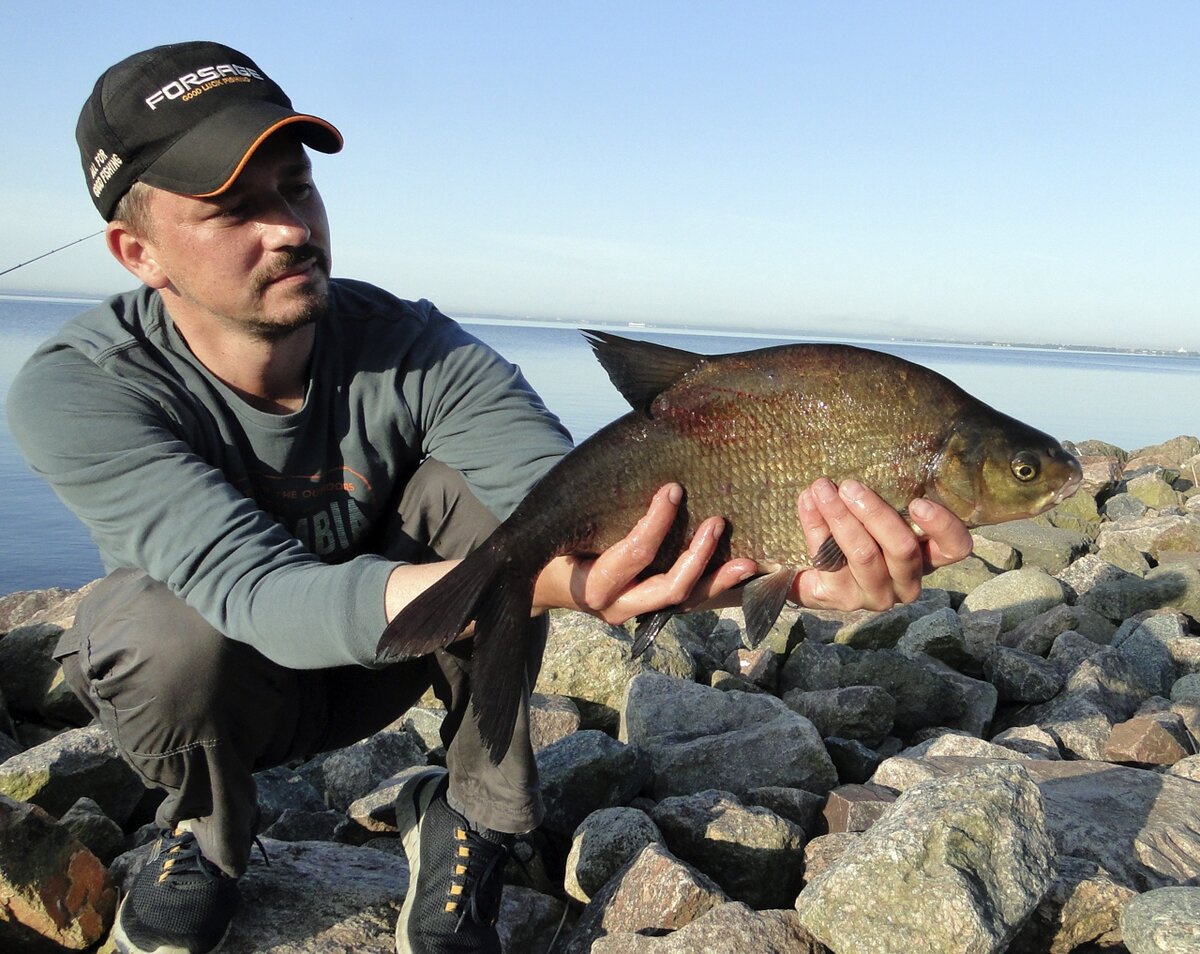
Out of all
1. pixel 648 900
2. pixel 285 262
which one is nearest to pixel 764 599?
pixel 648 900

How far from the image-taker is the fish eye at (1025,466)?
287 centimetres

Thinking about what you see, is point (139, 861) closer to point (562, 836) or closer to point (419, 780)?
point (419, 780)

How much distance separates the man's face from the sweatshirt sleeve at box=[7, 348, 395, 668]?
37 centimetres

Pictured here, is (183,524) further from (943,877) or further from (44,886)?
(943,877)

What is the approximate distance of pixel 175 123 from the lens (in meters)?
3.03

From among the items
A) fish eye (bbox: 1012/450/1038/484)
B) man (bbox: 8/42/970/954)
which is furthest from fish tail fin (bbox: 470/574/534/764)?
fish eye (bbox: 1012/450/1038/484)

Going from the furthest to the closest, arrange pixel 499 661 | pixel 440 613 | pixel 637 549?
pixel 637 549 → pixel 499 661 → pixel 440 613

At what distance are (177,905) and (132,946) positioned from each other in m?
0.17

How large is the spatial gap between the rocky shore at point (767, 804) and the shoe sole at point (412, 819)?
11 cm

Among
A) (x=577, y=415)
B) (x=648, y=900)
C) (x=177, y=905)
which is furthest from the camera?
(x=577, y=415)

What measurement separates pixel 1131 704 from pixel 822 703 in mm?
1737

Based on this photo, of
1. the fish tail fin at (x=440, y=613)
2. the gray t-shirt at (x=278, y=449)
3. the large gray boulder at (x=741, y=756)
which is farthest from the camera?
the large gray boulder at (x=741, y=756)

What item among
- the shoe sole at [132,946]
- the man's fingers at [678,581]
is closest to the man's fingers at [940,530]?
the man's fingers at [678,581]

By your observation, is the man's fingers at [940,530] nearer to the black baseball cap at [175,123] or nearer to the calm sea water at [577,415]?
the black baseball cap at [175,123]
